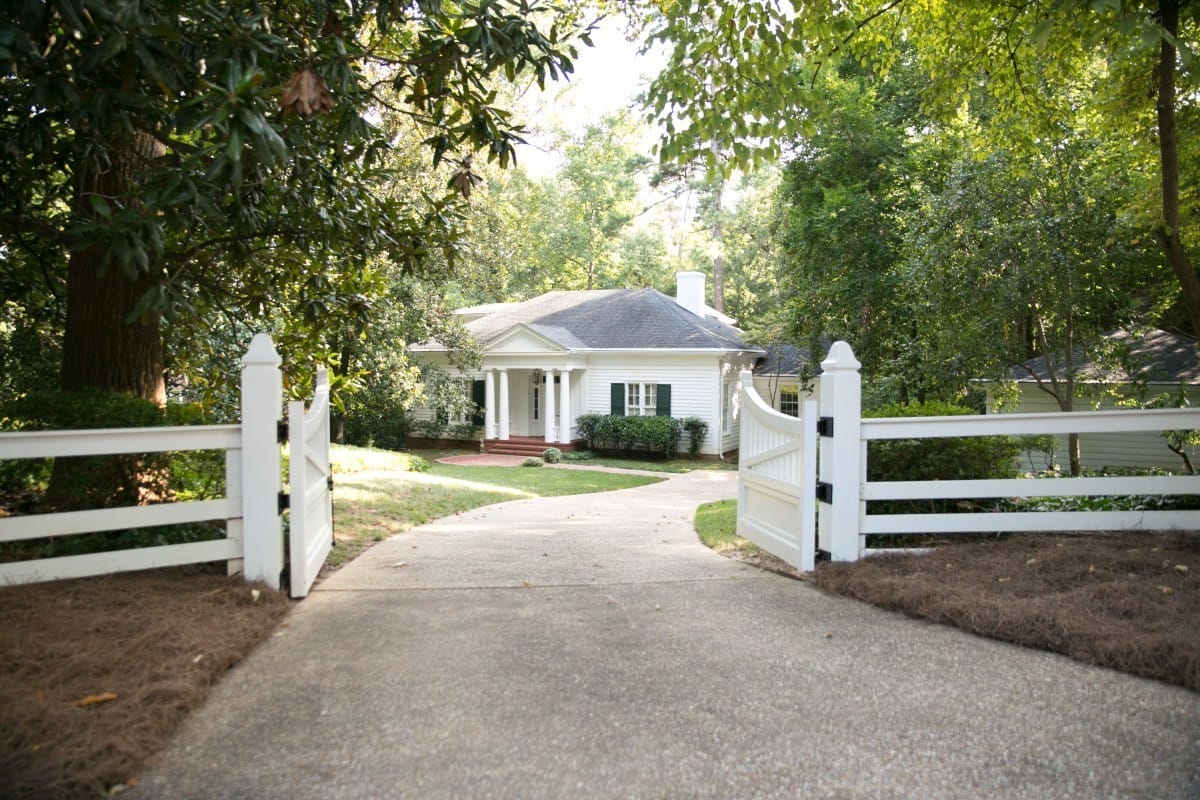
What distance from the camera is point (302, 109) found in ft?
14.5

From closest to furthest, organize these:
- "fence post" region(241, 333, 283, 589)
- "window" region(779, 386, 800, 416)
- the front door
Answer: "fence post" region(241, 333, 283, 589) < "window" region(779, 386, 800, 416) < the front door

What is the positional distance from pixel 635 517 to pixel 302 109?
8058 mm

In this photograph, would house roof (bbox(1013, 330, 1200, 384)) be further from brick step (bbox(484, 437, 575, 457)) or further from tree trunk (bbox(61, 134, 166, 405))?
brick step (bbox(484, 437, 575, 457))

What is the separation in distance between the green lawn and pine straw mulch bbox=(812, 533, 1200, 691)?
4307 millimetres

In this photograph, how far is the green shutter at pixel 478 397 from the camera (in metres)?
29.8

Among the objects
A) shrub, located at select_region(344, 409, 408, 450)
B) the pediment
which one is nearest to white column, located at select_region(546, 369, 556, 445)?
the pediment

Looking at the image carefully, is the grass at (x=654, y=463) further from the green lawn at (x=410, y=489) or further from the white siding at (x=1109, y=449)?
the white siding at (x=1109, y=449)

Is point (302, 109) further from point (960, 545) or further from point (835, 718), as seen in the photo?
point (960, 545)

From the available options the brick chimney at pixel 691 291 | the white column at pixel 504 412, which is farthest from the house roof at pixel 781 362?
the white column at pixel 504 412

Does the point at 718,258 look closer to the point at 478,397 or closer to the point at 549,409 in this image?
the point at 478,397

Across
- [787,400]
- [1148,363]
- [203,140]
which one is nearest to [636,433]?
[787,400]

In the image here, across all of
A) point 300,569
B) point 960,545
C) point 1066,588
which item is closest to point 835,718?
point 1066,588

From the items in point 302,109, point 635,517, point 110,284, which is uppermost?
point 302,109

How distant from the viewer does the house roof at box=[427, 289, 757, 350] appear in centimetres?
2797
